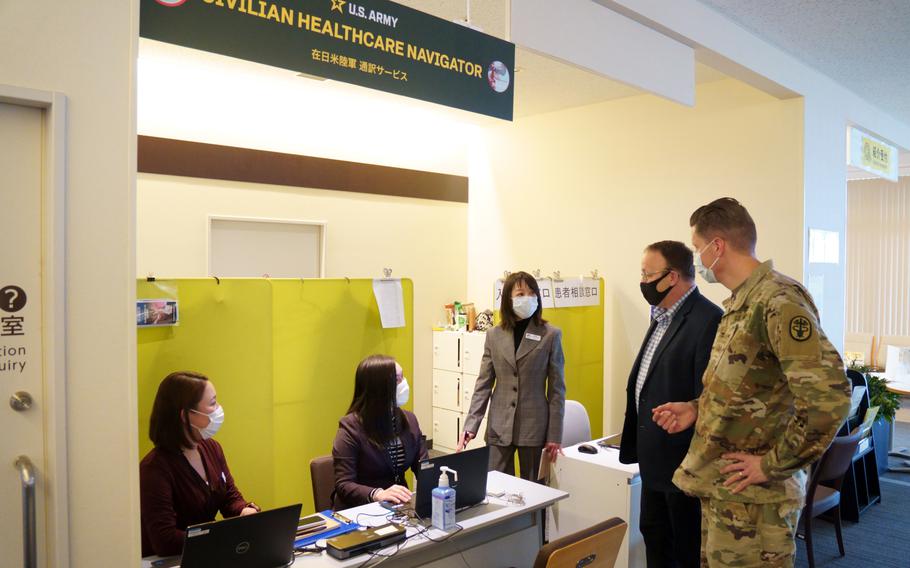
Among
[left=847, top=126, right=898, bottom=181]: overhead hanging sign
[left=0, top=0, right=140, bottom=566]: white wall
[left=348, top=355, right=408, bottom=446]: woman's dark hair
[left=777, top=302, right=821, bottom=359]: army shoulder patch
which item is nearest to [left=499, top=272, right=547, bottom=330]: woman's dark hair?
[left=348, top=355, right=408, bottom=446]: woman's dark hair

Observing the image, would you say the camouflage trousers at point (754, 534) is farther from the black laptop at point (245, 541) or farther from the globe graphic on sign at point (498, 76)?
the globe graphic on sign at point (498, 76)

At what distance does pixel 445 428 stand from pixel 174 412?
12.9 ft

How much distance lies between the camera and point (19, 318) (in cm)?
157

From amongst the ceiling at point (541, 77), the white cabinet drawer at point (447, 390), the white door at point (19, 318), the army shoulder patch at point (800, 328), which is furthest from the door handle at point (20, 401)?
the white cabinet drawer at point (447, 390)

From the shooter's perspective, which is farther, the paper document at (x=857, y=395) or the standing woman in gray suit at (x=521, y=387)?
the paper document at (x=857, y=395)

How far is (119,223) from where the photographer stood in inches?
65.7

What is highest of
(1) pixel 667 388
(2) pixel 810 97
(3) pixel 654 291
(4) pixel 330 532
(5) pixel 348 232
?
(2) pixel 810 97

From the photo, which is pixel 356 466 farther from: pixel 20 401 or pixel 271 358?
pixel 20 401

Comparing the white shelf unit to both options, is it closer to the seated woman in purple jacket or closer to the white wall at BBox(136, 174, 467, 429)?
the white wall at BBox(136, 174, 467, 429)

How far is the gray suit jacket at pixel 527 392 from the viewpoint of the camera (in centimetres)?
354

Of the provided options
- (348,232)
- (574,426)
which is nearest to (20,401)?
(574,426)

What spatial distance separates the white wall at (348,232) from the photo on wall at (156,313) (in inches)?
77.6

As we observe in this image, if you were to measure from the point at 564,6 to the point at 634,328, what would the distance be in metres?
3.46

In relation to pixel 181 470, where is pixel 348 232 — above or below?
above
